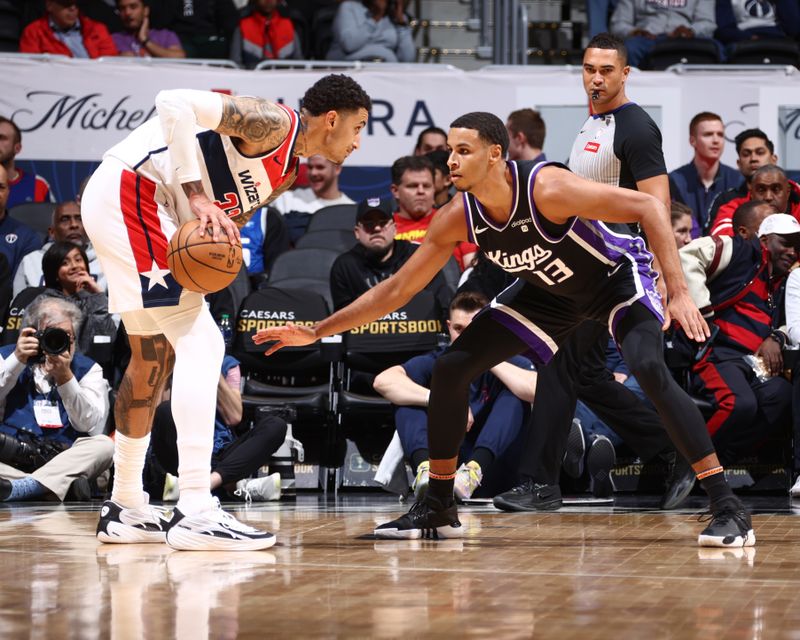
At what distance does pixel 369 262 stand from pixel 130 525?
11.5ft

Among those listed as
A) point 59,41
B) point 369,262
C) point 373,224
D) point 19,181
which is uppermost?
point 59,41

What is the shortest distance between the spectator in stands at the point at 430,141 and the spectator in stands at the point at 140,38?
9.14 feet

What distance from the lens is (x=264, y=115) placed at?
14.3 ft

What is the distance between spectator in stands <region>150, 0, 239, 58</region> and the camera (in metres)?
11.1

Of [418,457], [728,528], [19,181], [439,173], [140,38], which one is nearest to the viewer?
[728,528]

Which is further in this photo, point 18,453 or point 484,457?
point 18,453

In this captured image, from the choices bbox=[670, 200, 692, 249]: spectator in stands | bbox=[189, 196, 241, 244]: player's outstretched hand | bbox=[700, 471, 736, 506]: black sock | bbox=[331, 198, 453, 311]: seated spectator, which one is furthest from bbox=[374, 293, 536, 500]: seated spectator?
bbox=[189, 196, 241, 244]: player's outstretched hand

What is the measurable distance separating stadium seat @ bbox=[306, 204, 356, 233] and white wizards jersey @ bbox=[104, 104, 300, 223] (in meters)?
4.45

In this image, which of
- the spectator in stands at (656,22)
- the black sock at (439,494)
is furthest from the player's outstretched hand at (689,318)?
the spectator in stands at (656,22)

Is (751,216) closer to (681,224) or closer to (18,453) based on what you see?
(681,224)

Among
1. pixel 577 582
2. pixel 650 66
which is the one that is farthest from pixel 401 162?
pixel 577 582

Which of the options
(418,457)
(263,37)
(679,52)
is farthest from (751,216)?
(263,37)

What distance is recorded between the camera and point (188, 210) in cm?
450

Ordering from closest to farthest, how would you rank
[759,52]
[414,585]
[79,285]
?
1. [414,585]
2. [79,285]
3. [759,52]
